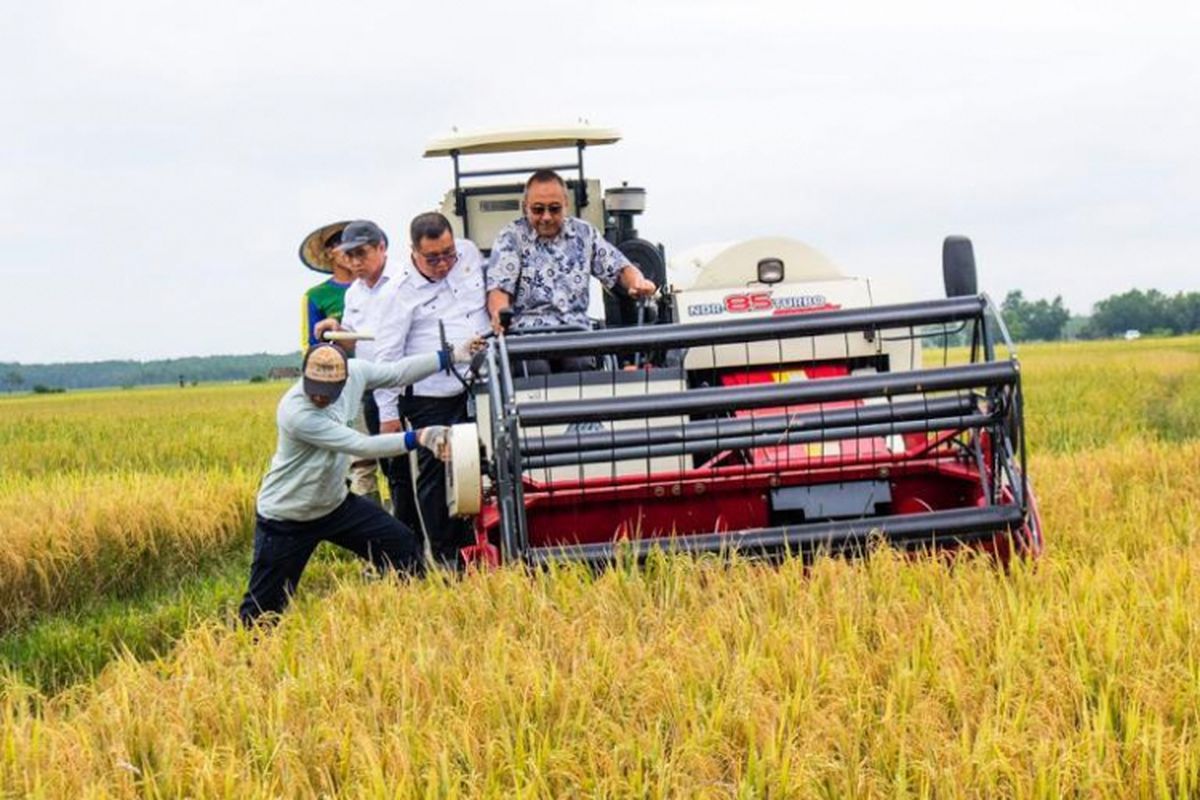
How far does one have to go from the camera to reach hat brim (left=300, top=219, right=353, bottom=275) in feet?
27.3

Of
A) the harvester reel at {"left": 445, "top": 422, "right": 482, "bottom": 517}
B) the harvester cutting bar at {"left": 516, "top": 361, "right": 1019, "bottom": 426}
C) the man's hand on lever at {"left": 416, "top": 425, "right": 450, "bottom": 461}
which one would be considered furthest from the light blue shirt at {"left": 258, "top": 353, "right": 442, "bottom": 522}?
the harvester cutting bar at {"left": 516, "top": 361, "right": 1019, "bottom": 426}

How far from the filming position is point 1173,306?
122 m

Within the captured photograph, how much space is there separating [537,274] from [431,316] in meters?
0.55

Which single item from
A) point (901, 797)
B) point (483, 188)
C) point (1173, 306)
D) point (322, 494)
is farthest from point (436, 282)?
point (1173, 306)

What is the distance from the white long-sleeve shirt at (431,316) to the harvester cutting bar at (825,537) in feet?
6.00

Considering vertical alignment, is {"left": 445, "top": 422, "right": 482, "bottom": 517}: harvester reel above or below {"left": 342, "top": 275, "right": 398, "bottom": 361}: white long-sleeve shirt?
below

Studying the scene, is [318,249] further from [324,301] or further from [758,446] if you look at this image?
[758,446]

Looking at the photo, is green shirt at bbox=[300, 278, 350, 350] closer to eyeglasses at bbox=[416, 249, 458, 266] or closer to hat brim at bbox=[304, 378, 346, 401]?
eyeglasses at bbox=[416, 249, 458, 266]

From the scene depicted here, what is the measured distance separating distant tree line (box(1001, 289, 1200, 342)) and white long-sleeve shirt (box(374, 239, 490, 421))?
12027 cm

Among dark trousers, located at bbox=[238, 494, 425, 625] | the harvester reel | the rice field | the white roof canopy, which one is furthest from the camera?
the white roof canopy

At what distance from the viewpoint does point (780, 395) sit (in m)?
5.06

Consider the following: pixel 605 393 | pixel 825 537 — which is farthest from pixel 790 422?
pixel 605 393

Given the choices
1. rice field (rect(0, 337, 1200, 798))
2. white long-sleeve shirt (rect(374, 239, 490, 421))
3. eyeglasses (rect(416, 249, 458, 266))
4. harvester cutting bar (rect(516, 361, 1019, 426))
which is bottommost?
rice field (rect(0, 337, 1200, 798))

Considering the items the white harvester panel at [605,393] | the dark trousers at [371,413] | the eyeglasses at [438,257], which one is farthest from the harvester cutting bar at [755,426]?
the dark trousers at [371,413]
